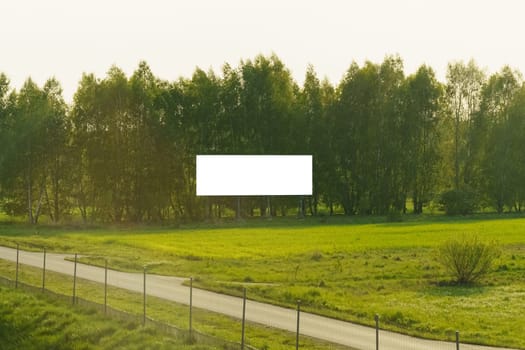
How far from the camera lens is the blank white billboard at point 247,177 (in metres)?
35.9

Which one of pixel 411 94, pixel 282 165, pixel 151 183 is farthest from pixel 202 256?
pixel 411 94

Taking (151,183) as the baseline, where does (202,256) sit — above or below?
below

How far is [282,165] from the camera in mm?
39594

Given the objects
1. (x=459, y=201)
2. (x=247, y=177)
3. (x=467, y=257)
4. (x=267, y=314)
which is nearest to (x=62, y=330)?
(x=267, y=314)

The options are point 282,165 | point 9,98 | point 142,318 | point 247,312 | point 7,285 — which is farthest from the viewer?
point 9,98

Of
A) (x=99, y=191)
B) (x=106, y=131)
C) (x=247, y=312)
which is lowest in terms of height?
(x=247, y=312)

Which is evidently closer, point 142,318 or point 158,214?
point 142,318

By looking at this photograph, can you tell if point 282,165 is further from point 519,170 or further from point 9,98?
point 519,170

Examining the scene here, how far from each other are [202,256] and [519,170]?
2667 inches

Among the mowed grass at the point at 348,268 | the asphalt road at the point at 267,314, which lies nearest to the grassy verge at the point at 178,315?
the asphalt road at the point at 267,314

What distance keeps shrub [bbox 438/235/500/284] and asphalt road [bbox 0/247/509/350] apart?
11906 mm

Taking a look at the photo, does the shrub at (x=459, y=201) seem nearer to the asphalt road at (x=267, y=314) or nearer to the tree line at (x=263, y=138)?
the tree line at (x=263, y=138)

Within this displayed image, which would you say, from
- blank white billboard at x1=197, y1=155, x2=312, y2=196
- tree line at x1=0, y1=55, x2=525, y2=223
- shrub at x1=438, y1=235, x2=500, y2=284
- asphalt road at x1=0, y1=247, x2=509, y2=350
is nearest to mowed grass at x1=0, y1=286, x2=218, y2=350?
asphalt road at x1=0, y1=247, x2=509, y2=350

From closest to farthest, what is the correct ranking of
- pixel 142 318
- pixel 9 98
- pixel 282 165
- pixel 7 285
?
1. pixel 142 318
2. pixel 7 285
3. pixel 282 165
4. pixel 9 98
